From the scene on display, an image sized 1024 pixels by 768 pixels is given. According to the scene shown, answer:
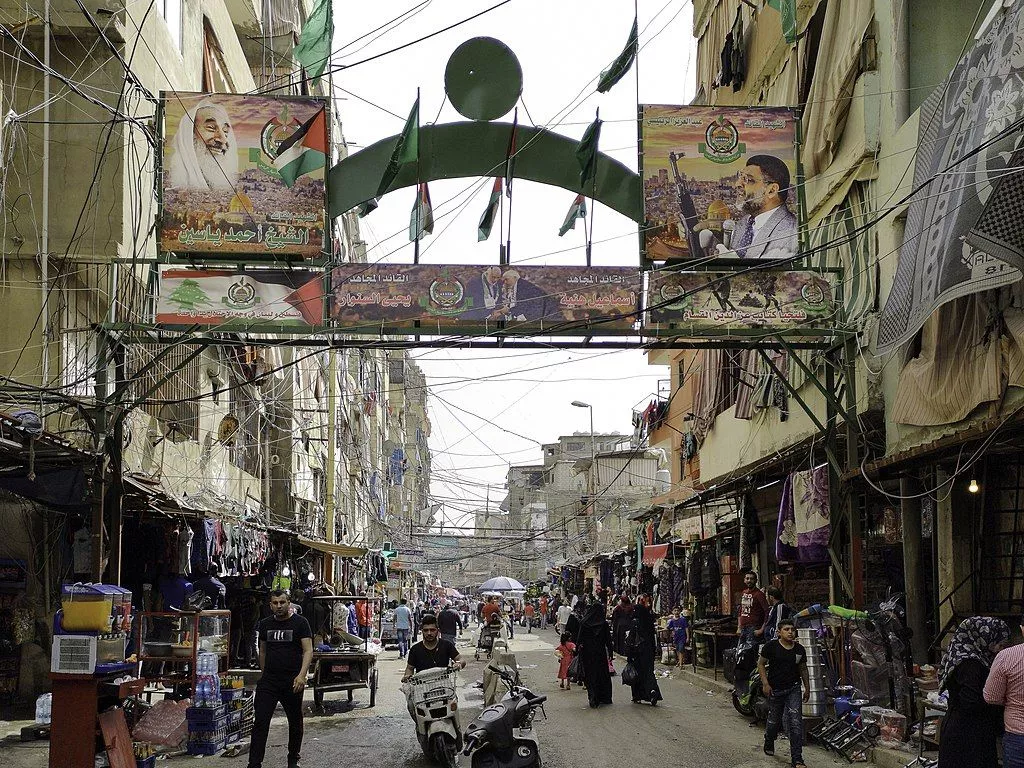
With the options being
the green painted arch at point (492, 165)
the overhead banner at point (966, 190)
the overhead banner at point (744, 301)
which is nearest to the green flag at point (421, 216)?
the green painted arch at point (492, 165)

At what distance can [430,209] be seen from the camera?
656 inches

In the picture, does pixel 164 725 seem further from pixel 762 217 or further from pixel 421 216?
pixel 762 217

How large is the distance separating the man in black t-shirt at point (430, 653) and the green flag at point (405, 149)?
237 inches

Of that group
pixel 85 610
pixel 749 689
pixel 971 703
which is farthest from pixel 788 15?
pixel 85 610

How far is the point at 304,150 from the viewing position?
15.4 meters

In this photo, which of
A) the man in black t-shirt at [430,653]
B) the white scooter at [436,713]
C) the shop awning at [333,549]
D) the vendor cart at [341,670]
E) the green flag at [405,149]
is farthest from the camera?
the shop awning at [333,549]

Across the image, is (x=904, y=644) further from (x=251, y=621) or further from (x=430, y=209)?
(x=251, y=621)

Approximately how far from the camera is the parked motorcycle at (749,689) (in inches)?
562

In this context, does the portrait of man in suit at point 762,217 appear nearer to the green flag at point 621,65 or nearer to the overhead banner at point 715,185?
the overhead banner at point 715,185

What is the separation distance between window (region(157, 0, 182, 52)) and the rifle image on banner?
31.8 ft

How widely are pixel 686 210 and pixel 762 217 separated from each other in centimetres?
115

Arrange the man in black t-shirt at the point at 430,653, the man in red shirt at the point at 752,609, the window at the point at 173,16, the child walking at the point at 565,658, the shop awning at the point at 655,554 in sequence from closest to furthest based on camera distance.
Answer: the man in black t-shirt at the point at 430,653
the man in red shirt at the point at 752,609
the window at the point at 173,16
the child walking at the point at 565,658
the shop awning at the point at 655,554

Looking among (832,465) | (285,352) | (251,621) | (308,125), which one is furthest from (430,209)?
(285,352)

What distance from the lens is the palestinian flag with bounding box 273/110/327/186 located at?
15.2m
